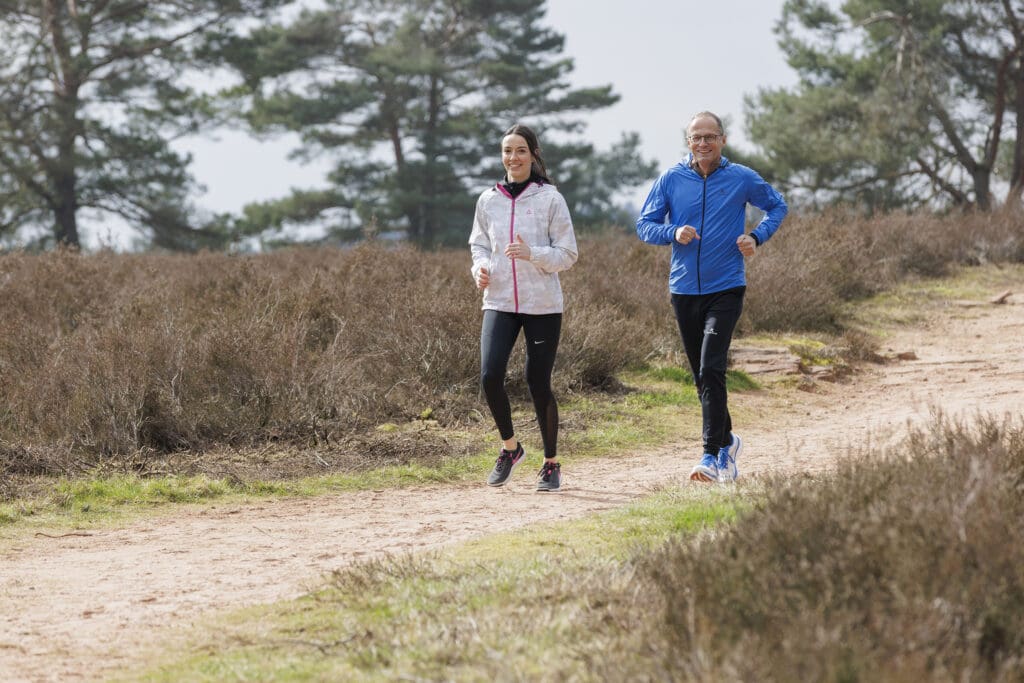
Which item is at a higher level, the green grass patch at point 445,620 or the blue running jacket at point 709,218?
the blue running jacket at point 709,218

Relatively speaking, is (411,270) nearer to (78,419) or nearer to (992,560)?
(78,419)

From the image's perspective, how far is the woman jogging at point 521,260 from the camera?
607 cm

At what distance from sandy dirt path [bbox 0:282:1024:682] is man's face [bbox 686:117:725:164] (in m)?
1.57

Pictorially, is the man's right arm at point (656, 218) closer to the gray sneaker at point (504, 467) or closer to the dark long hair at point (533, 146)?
the dark long hair at point (533, 146)

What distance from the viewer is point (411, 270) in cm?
1169

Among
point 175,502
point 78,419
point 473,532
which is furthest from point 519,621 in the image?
point 78,419

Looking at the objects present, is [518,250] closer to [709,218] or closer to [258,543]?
[709,218]

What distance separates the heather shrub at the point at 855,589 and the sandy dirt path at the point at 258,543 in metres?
1.35

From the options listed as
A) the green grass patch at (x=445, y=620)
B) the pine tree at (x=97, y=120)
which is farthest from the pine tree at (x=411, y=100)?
the green grass patch at (x=445, y=620)

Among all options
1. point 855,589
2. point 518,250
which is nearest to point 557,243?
point 518,250

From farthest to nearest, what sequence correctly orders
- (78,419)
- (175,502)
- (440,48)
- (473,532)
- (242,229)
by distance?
(440,48)
(242,229)
(78,419)
(175,502)
(473,532)

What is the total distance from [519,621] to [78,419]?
4464 mm

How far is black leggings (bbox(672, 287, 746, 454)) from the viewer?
5941 millimetres

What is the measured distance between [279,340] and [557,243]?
2717 millimetres
